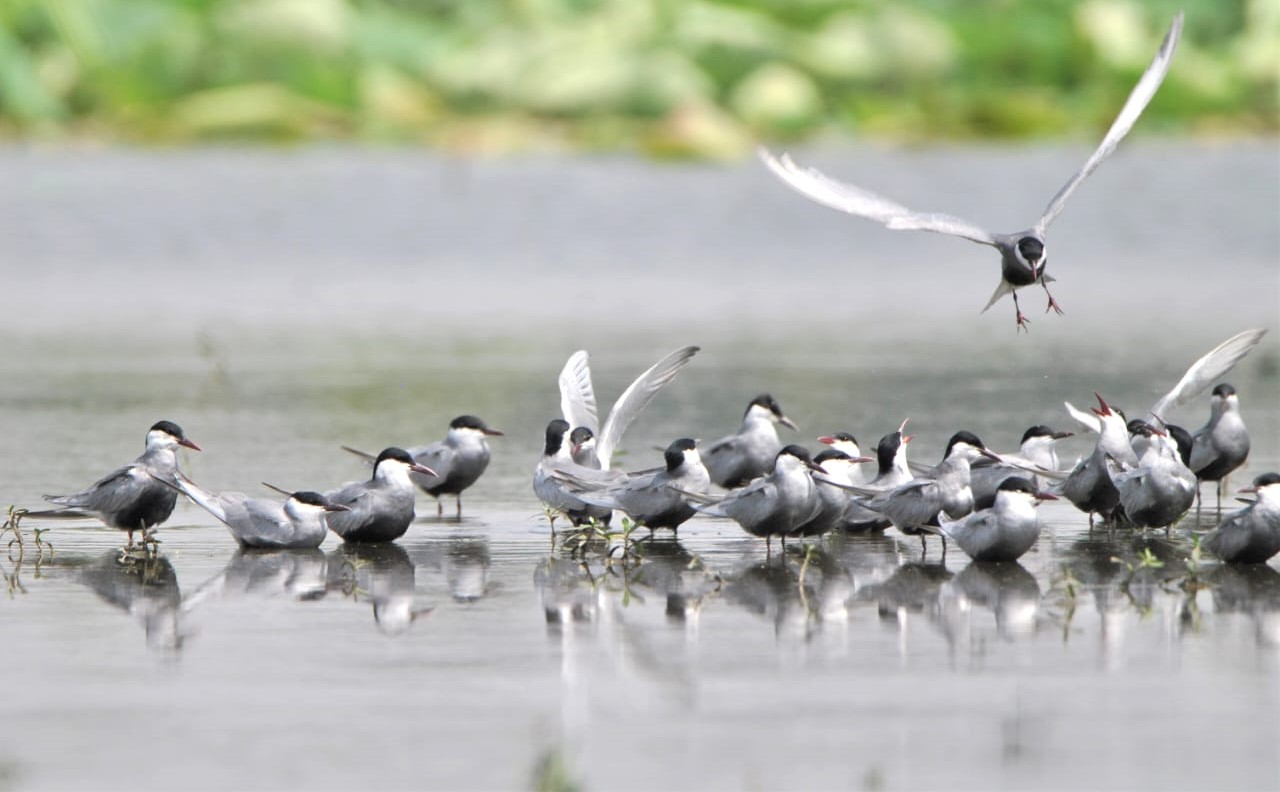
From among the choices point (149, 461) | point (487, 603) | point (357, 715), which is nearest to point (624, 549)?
point (487, 603)

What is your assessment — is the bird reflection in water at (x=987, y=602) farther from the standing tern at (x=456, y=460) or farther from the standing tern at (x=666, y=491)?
the standing tern at (x=456, y=460)

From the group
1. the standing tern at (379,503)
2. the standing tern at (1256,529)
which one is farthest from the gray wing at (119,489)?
the standing tern at (1256,529)

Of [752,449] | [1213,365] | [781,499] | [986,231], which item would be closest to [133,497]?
[781,499]

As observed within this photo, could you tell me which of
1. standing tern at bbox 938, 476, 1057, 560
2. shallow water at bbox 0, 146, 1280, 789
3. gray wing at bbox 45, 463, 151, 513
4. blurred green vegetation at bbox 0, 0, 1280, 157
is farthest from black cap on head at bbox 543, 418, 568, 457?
blurred green vegetation at bbox 0, 0, 1280, 157

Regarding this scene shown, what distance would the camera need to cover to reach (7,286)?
29797 millimetres

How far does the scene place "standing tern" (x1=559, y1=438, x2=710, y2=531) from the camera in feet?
34.8

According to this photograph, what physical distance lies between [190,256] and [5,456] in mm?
18703

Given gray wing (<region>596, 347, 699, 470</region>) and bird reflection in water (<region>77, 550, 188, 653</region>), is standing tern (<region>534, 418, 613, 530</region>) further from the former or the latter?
bird reflection in water (<region>77, 550, 188, 653</region>)

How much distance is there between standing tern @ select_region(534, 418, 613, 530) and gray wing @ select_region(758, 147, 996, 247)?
1.73 m

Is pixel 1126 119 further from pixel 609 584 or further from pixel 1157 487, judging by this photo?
pixel 609 584

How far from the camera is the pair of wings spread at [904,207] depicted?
34.7ft

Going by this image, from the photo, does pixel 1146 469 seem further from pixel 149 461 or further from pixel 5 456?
pixel 5 456

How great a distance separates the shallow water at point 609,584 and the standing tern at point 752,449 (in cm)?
107

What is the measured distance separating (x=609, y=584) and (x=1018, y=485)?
1807mm
